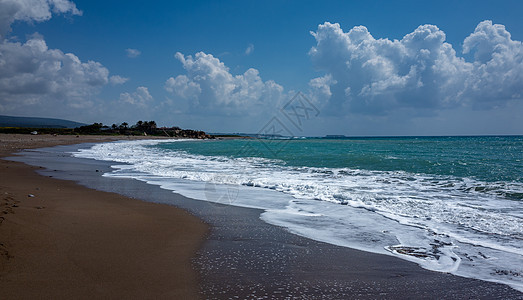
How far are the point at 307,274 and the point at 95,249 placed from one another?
265 centimetres

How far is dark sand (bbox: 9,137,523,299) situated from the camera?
3.15 meters

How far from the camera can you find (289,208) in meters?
7.21

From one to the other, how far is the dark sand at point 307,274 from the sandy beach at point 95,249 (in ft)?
0.97

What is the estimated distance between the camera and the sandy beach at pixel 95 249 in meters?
3.03

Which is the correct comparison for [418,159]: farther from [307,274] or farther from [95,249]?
[95,249]

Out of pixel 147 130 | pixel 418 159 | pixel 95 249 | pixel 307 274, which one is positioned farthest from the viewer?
pixel 147 130

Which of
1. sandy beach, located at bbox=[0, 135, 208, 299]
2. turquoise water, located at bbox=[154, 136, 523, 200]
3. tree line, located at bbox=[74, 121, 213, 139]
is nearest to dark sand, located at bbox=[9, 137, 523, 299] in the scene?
sandy beach, located at bbox=[0, 135, 208, 299]

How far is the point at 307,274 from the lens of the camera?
3559mm

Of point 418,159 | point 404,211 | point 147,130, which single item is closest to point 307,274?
point 404,211

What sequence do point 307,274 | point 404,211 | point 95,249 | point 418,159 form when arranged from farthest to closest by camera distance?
1. point 418,159
2. point 404,211
3. point 95,249
4. point 307,274

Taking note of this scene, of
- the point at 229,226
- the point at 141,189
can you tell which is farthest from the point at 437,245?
the point at 141,189

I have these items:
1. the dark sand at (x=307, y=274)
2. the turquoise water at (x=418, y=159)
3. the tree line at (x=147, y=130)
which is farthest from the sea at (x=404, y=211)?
the tree line at (x=147, y=130)

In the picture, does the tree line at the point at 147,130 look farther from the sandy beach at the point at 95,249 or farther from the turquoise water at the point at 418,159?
the sandy beach at the point at 95,249

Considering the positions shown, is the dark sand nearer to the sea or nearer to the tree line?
the sea
